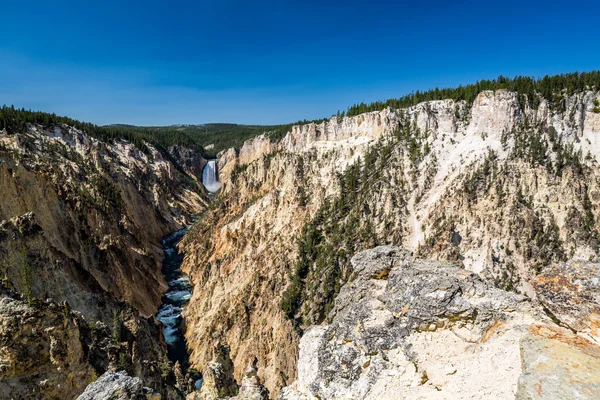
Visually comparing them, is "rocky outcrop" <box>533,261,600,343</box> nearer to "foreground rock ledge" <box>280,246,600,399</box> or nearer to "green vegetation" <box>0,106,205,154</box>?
"foreground rock ledge" <box>280,246,600,399</box>

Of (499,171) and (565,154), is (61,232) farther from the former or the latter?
(565,154)

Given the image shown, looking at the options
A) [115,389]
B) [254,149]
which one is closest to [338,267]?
[115,389]

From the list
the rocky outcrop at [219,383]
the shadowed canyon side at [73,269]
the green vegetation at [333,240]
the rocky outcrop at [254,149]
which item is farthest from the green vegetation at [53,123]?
the rocky outcrop at [219,383]

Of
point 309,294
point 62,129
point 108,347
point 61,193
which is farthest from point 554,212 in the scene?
point 62,129

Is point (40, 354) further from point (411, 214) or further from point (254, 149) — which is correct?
point (254, 149)

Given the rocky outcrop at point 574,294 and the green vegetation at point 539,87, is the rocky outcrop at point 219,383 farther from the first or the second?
the green vegetation at point 539,87
